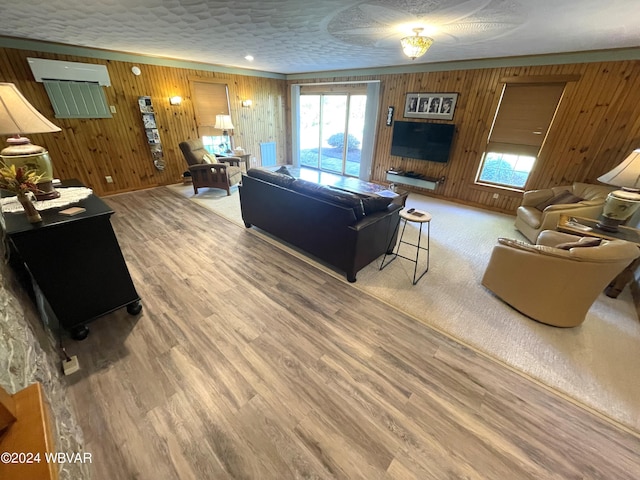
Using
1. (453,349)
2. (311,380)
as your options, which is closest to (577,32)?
(453,349)

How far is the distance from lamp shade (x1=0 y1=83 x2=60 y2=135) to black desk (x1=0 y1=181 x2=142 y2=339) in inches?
20.4

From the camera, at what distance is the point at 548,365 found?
183 cm

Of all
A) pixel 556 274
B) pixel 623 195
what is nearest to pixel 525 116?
pixel 623 195

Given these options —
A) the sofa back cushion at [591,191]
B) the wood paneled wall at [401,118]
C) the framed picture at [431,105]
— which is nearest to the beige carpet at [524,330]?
the sofa back cushion at [591,191]

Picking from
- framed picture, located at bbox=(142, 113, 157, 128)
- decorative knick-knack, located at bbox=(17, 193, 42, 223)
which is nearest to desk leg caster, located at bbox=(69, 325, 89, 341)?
decorative knick-knack, located at bbox=(17, 193, 42, 223)

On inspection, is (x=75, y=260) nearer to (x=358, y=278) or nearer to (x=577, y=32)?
(x=358, y=278)

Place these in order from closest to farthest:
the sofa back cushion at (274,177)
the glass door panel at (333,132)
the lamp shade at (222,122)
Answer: the sofa back cushion at (274,177) < the lamp shade at (222,122) < the glass door panel at (333,132)

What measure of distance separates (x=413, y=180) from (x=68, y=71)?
6132mm

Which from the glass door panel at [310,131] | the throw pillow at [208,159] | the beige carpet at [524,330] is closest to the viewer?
the beige carpet at [524,330]

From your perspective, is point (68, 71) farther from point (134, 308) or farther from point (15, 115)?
point (134, 308)

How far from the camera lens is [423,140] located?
4.97 meters

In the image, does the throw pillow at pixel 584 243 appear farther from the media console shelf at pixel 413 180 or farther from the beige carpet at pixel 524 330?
the media console shelf at pixel 413 180

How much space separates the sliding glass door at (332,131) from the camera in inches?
238

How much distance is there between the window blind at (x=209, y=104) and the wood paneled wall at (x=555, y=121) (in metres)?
3.36
